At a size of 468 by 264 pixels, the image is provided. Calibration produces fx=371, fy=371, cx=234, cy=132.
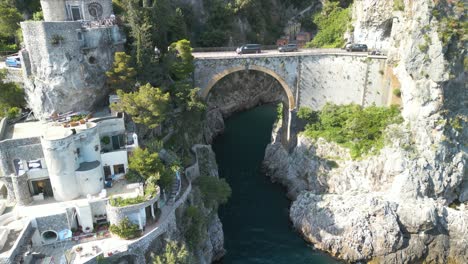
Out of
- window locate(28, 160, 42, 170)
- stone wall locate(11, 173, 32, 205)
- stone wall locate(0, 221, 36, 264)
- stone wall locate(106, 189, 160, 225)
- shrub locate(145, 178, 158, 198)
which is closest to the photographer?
stone wall locate(0, 221, 36, 264)

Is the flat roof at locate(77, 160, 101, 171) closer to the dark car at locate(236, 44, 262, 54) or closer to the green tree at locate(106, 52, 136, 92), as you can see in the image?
Answer: the green tree at locate(106, 52, 136, 92)

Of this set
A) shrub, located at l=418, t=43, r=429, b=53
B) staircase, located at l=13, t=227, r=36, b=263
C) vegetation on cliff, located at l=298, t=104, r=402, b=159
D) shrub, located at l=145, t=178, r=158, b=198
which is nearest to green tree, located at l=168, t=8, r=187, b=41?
vegetation on cliff, located at l=298, t=104, r=402, b=159

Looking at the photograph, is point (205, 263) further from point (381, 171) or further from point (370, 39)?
point (370, 39)

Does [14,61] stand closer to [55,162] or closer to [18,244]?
[55,162]

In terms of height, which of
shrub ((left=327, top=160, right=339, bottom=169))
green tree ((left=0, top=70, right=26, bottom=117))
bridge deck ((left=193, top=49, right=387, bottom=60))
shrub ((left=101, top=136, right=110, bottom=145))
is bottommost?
shrub ((left=327, top=160, right=339, bottom=169))

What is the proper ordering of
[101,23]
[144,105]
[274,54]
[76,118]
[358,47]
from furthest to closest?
[358,47] < [274,54] < [101,23] < [144,105] < [76,118]

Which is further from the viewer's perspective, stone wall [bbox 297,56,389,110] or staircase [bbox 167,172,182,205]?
stone wall [bbox 297,56,389,110]

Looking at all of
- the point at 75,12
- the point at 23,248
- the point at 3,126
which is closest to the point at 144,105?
the point at 3,126
